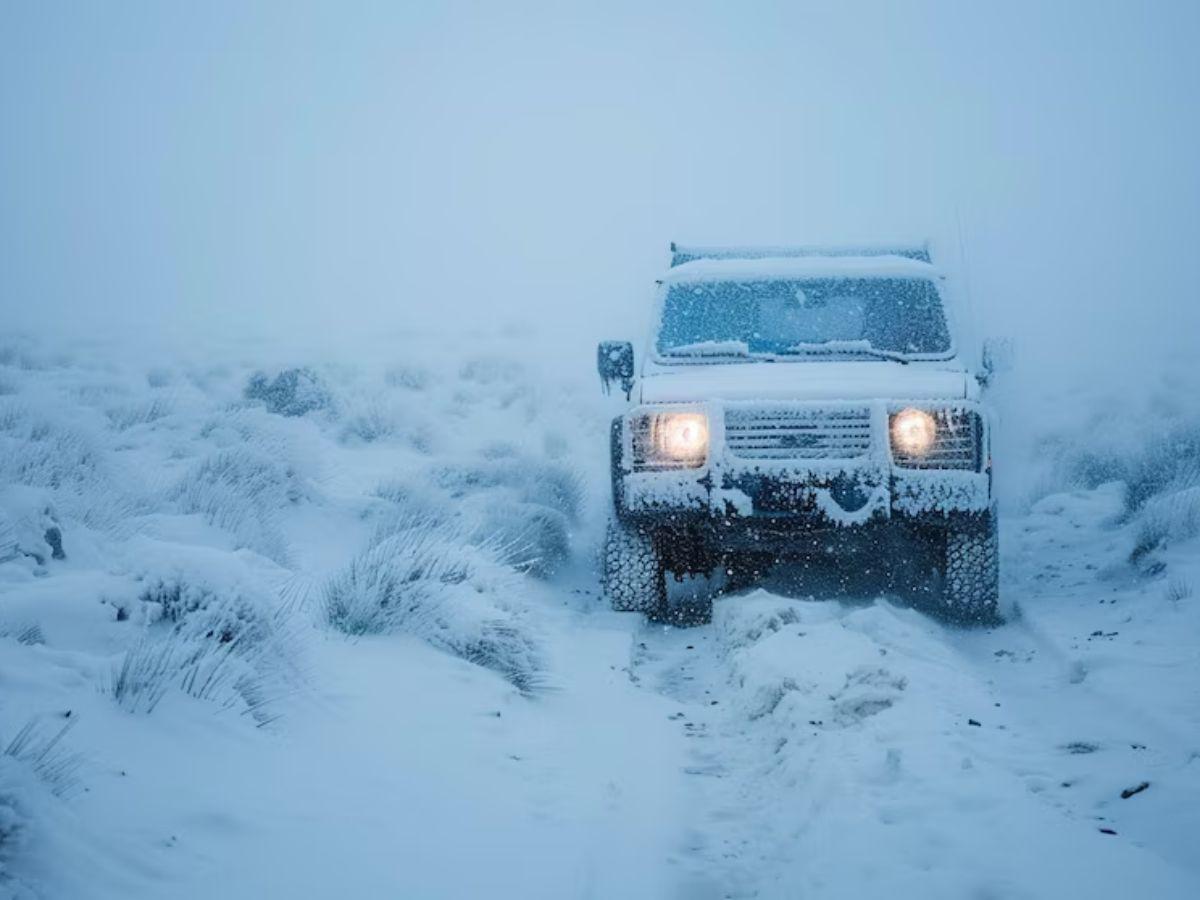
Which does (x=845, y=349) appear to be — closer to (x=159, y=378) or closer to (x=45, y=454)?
(x=45, y=454)

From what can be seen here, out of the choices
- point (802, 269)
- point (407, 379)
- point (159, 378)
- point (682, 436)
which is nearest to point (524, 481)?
point (802, 269)

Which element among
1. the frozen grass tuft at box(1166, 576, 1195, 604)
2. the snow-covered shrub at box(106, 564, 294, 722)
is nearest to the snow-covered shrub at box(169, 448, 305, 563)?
the snow-covered shrub at box(106, 564, 294, 722)

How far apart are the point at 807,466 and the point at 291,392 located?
11942mm

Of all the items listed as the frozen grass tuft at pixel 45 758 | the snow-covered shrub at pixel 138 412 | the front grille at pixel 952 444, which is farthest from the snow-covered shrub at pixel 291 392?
the frozen grass tuft at pixel 45 758

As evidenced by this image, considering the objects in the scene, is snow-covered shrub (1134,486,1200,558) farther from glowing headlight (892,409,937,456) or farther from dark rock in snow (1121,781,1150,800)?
dark rock in snow (1121,781,1150,800)

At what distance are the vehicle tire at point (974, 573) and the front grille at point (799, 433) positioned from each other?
91 cm

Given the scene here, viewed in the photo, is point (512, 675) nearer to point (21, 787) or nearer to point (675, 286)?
point (21, 787)

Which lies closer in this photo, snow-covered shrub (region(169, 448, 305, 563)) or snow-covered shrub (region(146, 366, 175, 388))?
snow-covered shrub (region(169, 448, 305, 563))

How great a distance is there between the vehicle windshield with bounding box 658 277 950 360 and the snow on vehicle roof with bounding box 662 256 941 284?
0.15 feet

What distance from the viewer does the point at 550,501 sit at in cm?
1053

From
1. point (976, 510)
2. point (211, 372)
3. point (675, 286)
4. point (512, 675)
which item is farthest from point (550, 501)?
point (211, 372)

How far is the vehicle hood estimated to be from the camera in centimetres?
630

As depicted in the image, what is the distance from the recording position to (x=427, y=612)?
15.7 ft

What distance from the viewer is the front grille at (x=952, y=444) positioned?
20.5ft
